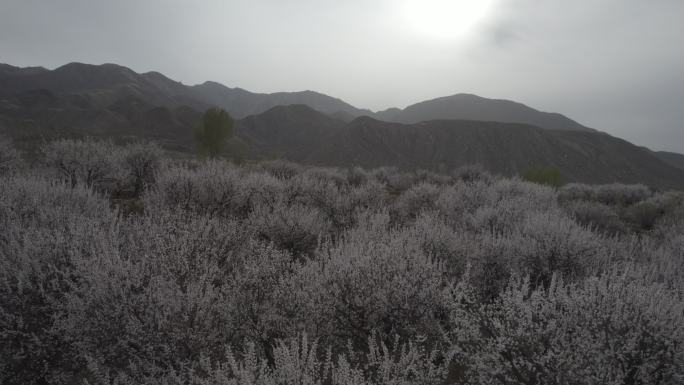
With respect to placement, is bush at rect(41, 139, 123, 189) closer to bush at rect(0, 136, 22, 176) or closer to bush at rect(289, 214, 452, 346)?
bush at rect(0, 136, 22, 176)

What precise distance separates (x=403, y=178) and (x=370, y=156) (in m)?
42.2

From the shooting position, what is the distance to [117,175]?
Answer: 45.9ft

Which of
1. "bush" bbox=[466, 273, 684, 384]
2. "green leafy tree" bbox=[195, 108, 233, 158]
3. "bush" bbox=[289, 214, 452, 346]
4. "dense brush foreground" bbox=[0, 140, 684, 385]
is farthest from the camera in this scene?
"green leafy tree" bbox=[195, 108, 233, 158]

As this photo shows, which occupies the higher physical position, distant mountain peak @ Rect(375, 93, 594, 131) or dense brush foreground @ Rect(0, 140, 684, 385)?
distant mountain peak @ Rect(375, 93, 594, 131)

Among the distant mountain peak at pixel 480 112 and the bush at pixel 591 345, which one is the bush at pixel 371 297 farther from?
the distant mountain peak at pixel 480 112

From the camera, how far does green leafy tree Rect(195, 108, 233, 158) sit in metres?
53.1

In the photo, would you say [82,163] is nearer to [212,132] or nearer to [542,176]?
[542,176]

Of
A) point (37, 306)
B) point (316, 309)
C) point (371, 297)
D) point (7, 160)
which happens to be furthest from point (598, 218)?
point (7, 160)

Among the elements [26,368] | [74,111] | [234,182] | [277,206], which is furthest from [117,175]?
[74,111]

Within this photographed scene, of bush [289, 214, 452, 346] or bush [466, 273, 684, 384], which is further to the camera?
bush [289, 214, 452, 346]

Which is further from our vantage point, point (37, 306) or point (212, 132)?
point (212, 132)

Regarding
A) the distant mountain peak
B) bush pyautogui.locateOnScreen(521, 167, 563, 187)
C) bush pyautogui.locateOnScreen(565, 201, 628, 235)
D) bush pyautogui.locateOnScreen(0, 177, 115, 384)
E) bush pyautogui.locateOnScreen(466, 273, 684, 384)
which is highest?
the distant mountain peak

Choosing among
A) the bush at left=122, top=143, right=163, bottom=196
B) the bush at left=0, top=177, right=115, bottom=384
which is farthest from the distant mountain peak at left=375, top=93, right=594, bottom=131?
the bush at left=0, top=177, right=115, bottom=384

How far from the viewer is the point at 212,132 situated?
174 ft
